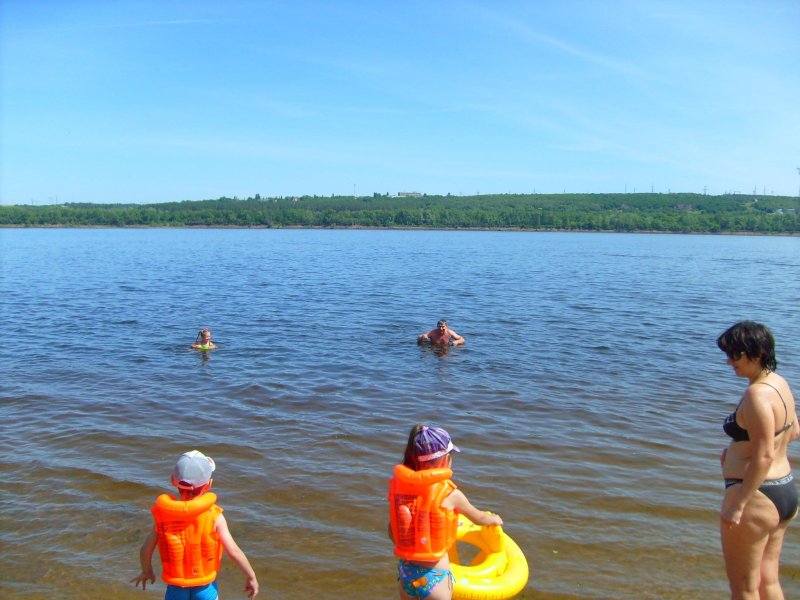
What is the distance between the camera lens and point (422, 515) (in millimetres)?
4246

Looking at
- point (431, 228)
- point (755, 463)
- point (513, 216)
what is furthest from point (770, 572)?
point (513, 216)

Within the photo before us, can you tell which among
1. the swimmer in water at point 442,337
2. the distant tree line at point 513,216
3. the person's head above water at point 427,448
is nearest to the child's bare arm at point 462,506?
the person's head above water at point 427,448

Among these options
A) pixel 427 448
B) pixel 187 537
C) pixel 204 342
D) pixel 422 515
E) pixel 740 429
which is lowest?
pixel 204 342

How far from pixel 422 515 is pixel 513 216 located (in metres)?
163

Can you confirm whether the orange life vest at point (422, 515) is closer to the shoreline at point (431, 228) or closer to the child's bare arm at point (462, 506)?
the child's bare arm at point (462, 506)

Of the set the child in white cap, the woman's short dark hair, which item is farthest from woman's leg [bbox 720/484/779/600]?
the child in white cap

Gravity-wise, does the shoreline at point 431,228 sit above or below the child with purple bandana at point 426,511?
above

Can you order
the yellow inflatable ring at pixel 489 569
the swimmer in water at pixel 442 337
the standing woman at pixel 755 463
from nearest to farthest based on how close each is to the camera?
the standing woman at pixel 755 463
the yellow inflatable ring at pixel 489 569
the swimmer in water at pixel 442 337

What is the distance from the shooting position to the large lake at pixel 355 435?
609 centimetres

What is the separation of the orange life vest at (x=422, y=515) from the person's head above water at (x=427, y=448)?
56mm

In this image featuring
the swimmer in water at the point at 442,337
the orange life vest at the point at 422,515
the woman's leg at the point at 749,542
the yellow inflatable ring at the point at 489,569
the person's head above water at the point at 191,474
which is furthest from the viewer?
the swimmer in water at the point at 442,337

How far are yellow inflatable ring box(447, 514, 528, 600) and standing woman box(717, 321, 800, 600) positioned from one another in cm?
153

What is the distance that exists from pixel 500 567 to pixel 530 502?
2.31 meters

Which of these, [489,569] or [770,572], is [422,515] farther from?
[770,572]
